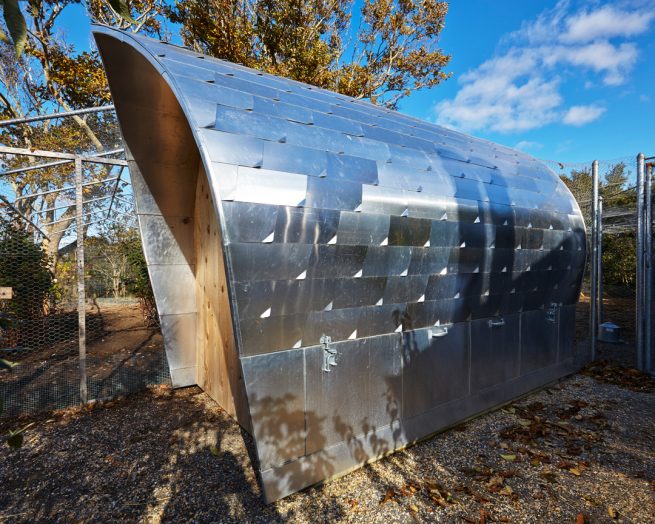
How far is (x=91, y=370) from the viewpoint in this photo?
22.7 feet

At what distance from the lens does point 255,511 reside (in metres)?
3.18

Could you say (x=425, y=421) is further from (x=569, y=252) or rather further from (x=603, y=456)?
(x=569, y=252)

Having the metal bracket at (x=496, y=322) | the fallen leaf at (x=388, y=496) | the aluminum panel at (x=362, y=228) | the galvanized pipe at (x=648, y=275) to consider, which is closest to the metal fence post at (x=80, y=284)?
the aluminum panel at (x=362, y=228)

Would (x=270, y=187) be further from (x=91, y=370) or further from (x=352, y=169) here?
(x=91, y=370)

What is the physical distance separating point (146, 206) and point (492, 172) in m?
5.27

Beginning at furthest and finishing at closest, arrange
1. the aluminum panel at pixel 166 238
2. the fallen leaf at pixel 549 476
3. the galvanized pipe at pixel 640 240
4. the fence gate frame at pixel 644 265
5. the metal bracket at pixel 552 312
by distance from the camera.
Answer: the galvanized pipe at pixel 640 240 → the fence gate frame at pixel 644 265 → the metal bracket at pixel 552 312 → the aluminum panel at pixel 166 238 → the fallen leaf at pixel 549 476

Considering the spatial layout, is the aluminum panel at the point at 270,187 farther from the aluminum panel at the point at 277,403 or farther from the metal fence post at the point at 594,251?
the metal fence post at the point at 594,251

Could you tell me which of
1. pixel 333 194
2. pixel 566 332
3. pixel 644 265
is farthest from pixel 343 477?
pixel 644 265

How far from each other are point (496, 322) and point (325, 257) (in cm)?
327

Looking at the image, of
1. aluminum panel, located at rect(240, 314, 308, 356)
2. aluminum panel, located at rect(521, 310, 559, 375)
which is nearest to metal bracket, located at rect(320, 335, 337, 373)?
aluminum panel, located at rect(240, 314, 308, 356)

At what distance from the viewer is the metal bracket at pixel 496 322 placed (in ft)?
16.8

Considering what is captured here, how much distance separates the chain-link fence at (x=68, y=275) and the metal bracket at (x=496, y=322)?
569cm

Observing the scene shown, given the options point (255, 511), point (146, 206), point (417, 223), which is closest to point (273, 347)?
point (255, 511)

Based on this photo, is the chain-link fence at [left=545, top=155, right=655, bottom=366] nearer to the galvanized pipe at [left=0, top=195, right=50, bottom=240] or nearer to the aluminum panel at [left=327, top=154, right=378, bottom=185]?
the aluminum panel at [left=327, top=154, right=378, bottom=185]
